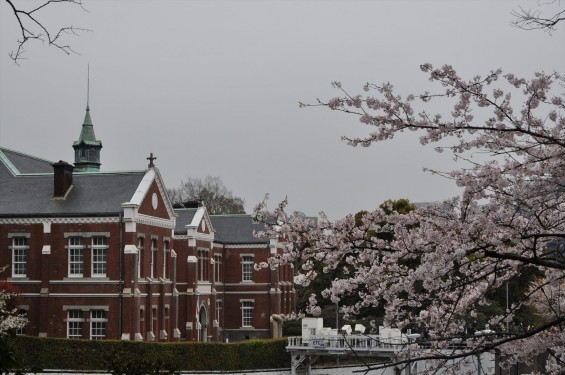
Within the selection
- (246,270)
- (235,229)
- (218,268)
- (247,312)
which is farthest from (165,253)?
(247,312)

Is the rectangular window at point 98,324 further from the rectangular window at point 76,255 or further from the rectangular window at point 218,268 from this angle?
the rectangular window at point 218,268

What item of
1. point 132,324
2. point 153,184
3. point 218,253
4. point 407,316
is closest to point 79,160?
point 218,253

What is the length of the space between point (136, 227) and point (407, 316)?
23329 millimetres

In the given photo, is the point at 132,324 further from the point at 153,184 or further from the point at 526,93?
the point at 526,93

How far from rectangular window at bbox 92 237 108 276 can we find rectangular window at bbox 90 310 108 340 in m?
1.64

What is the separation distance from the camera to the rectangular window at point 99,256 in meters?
33.8

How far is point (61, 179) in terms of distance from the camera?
3512cm

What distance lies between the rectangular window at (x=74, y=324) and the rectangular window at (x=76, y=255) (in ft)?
5.38

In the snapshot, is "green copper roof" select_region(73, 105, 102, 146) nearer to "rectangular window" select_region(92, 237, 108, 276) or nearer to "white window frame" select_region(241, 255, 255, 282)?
"white window frame" select_region(241, 255, 255, 282)

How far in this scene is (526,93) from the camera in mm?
9219

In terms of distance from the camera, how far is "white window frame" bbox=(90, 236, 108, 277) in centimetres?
3375

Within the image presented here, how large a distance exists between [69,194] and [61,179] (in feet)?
2.43

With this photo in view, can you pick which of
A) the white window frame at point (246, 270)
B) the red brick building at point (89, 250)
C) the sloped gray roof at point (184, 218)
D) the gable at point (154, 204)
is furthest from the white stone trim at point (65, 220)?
the white window frame at point (246, 270)

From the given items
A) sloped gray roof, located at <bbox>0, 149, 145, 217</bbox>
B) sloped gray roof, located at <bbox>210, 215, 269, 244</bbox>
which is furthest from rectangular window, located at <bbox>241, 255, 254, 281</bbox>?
sloped gray roof, located at <bbox>0, 149, 145, 217</bbox>
